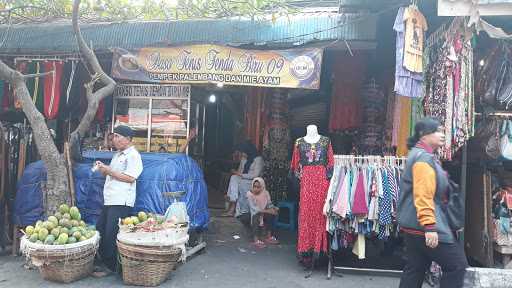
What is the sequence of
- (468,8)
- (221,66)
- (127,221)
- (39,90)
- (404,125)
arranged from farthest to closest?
1. (39,90)
2. (221,66)
3. (404,125)
4. (127,221)
5. (468,8)

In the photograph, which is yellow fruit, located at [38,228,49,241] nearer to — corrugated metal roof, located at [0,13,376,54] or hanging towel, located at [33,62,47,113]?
corrugated metal roof, located at [0,13,376,54]

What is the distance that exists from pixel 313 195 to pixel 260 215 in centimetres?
167

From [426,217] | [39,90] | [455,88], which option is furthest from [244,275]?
[39,90]

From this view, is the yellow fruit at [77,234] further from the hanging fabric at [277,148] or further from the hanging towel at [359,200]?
the hanging fabric at [277,148]

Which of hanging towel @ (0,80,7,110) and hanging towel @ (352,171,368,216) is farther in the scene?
hanging towel @ (0,80,7,110)

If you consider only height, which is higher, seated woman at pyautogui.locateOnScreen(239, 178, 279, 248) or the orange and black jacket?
the orange and black jacket

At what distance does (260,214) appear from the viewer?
7270 mm

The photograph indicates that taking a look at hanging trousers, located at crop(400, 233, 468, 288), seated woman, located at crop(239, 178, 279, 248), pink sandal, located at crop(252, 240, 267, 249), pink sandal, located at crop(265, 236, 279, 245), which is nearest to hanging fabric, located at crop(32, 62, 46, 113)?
seated woman, located at crop(239, 178, 279, 248)

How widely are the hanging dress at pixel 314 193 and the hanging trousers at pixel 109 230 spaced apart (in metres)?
2.17

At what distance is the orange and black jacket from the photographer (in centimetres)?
366

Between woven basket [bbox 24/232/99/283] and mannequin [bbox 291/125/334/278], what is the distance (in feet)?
8.23

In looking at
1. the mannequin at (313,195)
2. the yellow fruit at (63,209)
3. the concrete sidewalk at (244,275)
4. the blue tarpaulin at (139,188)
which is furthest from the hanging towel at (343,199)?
the yellow fruit at (63,209)

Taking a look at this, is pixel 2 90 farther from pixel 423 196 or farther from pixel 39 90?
pixel 423 196

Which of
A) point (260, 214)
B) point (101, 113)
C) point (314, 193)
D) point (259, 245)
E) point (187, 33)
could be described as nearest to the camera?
point (314, 193)
